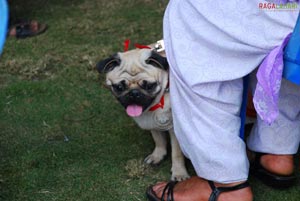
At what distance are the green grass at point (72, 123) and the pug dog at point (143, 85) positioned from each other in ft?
0.76

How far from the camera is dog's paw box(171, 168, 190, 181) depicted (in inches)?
78.9

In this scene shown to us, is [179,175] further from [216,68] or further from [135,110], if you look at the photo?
[216,68]

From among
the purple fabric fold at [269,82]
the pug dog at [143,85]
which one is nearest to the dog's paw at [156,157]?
the pug dog at [143,85]

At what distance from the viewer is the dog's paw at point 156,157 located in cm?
213

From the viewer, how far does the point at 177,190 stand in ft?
6.08

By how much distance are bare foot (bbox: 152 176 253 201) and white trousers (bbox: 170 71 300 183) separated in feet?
0.17

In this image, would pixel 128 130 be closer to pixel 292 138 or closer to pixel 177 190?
pixel 177 190

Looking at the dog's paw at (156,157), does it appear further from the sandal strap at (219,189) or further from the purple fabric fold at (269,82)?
the purple fabric fold at (269,82)

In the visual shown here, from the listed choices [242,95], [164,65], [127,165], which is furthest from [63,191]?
[242,95]

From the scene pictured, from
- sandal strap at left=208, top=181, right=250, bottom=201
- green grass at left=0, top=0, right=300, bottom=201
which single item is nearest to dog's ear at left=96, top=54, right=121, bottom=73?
green grass at left=0, top=0, right=300, bottom=201

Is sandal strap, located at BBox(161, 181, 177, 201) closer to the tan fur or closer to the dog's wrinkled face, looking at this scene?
the tan fur

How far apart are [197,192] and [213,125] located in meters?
0.27

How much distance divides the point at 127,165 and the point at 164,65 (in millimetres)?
464

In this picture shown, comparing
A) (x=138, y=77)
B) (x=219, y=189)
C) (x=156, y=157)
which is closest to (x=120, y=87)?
(x=138, y=77)
